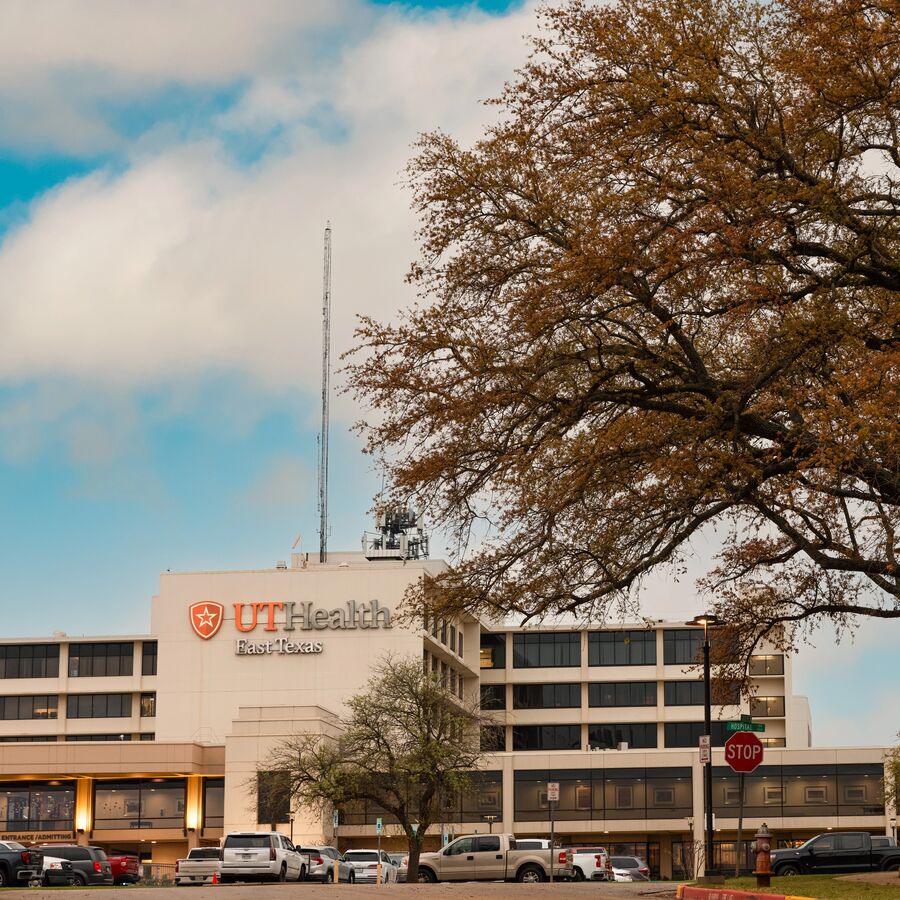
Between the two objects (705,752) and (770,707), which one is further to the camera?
(770,707)

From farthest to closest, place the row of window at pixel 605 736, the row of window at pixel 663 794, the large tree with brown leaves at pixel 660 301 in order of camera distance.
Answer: the row of window at pixel 605 736 → the row of window at pixel 663 794 → the large tree with brown leaves at pixel 660 301

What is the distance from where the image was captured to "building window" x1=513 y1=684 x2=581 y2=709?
107 meters

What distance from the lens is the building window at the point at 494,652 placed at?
107 meters

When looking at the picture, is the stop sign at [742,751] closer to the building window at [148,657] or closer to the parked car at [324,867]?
the parked car at [324,867]

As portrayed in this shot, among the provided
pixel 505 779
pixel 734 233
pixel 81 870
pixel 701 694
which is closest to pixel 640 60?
pixel 734 233

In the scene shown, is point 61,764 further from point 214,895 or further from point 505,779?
point 214,895

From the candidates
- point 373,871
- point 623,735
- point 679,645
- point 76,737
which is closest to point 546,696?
point 623,735

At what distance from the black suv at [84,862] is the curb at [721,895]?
76.5ft

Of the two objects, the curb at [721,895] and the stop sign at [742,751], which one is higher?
the stop sign at [742,751]

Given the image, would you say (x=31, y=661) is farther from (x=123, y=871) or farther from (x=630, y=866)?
(x=630, y=866)

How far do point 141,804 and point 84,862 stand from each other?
4192 cm

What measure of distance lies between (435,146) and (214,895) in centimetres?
1347

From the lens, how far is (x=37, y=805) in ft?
279

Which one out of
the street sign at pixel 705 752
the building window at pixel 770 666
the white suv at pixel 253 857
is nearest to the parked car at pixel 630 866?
the white suv at pixel 253 857
